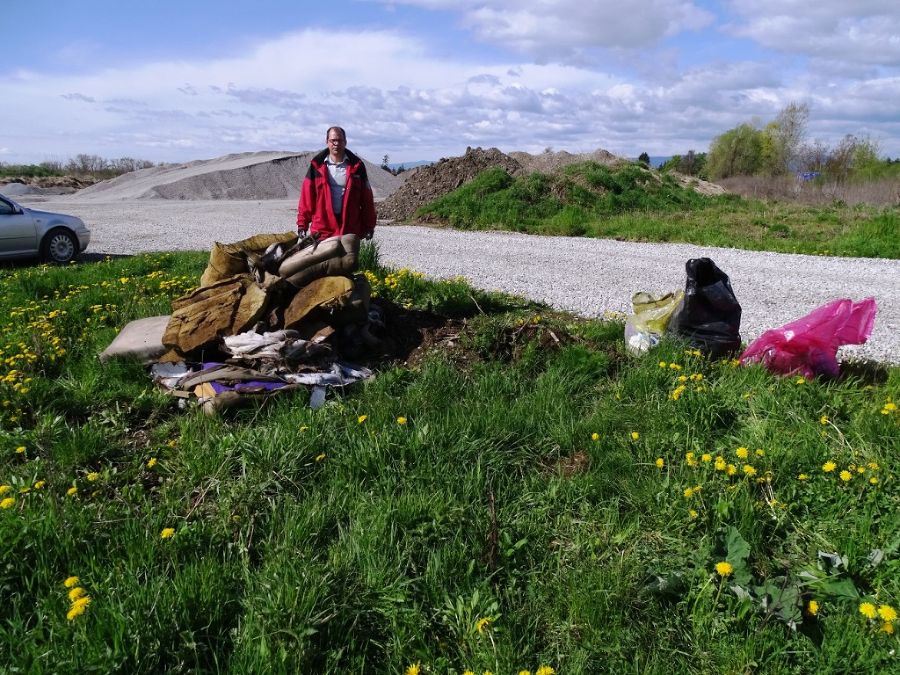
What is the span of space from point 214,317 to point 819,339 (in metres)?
4.36

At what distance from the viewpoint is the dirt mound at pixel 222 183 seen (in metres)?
33.1

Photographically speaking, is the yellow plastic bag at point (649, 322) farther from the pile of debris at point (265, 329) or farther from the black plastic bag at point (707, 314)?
the pile of debris at point (265, 329)

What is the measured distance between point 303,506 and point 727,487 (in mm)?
2040

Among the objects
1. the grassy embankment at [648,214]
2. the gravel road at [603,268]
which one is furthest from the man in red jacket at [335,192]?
the grassy embankment at [648,214]

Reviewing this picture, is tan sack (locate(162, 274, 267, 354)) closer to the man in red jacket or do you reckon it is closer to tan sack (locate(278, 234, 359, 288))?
tan sack (locate(278, 234, 359, 288))

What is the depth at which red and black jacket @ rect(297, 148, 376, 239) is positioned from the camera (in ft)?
21.8

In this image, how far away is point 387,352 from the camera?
5195 mm

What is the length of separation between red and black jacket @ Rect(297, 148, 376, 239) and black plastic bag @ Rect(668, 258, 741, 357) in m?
3.41

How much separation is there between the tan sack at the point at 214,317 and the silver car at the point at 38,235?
314 inches

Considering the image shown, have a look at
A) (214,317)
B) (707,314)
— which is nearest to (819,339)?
(707,314)

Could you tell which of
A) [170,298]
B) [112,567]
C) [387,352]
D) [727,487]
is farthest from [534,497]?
[170,298]

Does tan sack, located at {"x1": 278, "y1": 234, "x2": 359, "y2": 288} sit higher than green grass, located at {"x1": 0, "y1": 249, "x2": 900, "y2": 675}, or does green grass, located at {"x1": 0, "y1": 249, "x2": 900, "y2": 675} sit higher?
tan sack, located at {"x1": 278, "y1": 234, "x2": 359, "y2": 288}

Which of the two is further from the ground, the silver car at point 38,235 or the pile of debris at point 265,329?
the silver car at point 38,235

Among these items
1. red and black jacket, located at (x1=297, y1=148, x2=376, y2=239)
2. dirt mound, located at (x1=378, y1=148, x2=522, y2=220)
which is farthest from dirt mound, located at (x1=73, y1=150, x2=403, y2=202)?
red and black jacket, located at (x1=297, y1=148, x2=376, y2=239)
